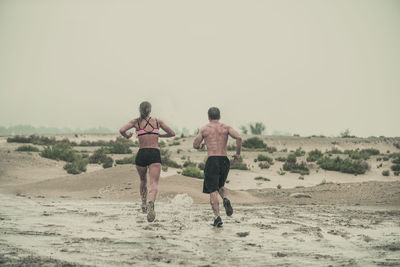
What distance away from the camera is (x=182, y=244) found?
23.1 ft

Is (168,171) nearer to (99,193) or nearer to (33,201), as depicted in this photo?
(99,193)

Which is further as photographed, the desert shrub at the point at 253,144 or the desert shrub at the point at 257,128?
the desert shrub at the point at 257,128

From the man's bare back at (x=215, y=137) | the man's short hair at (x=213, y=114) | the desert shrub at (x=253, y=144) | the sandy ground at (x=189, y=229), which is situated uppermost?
the man's short hair at (x=213, y=114)

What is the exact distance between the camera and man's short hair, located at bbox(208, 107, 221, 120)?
944 centimetres

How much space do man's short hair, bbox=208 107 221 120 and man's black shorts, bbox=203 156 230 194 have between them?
2.71ft

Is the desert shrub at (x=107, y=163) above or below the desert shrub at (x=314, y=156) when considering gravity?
below

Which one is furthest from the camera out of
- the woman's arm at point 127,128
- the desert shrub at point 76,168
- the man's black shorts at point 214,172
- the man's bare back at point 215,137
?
the desert shrub at point 76,168

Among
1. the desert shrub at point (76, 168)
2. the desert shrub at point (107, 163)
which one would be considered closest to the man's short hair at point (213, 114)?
the desert shrub at point (76, 168)

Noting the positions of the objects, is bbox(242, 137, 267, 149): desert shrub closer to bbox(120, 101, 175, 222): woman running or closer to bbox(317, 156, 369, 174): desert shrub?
bbox(317, 156, 369, 174): desert shrub

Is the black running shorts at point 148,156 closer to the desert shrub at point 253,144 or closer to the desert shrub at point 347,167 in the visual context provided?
the desert shrub at point 347,167

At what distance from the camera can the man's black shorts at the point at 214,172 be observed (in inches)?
357

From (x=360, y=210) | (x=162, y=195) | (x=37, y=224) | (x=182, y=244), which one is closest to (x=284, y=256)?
(x=182, y=244)

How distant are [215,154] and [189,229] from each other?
5.10ft

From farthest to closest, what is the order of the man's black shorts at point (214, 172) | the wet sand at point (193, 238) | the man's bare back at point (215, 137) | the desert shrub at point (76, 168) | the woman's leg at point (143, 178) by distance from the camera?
1. the desert shrub at point (76, 168)
2. the woman's leg at point (143, 178)
3. the man's bare back at point (215, 137)
4. the man's black shorts at point (214, 172)
5. the wet sand at point (193, 238)
